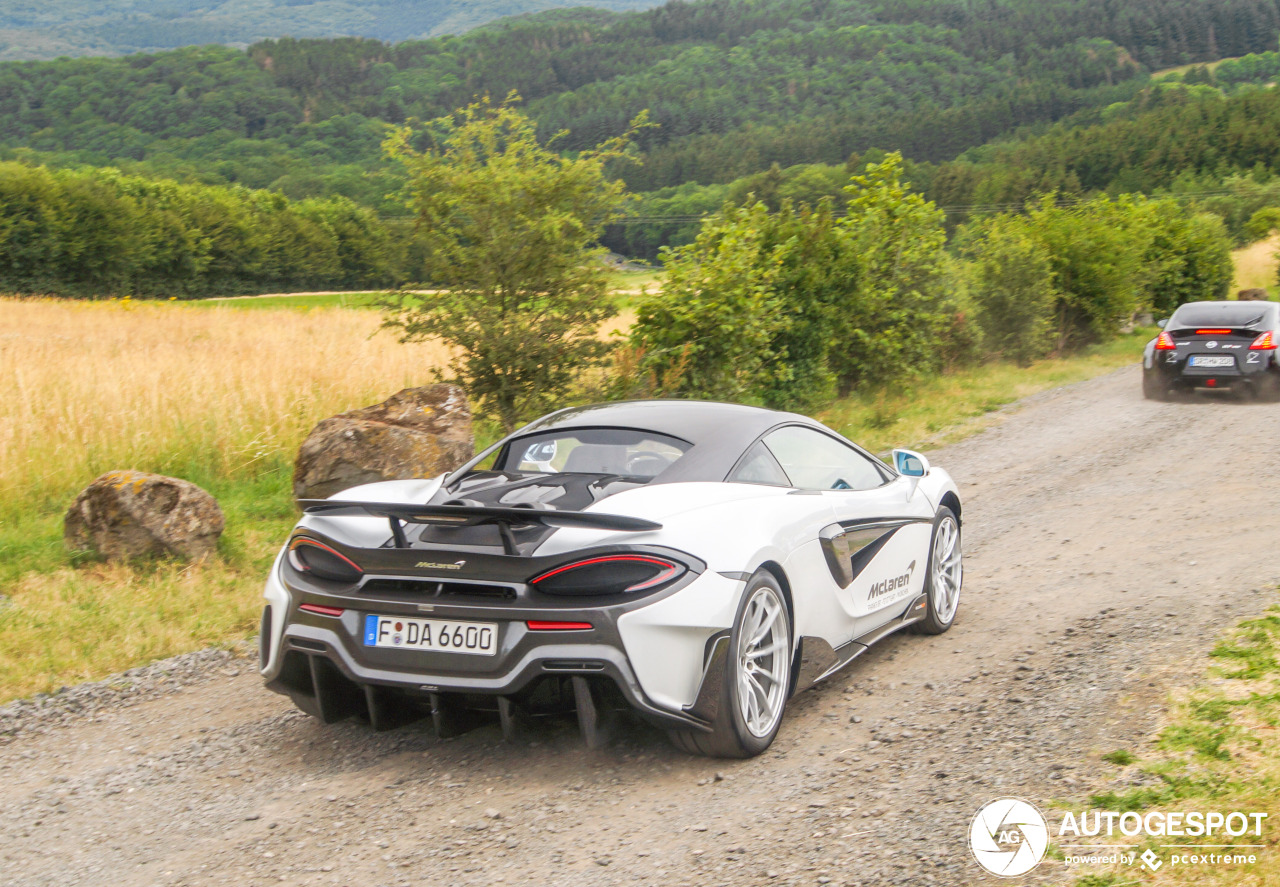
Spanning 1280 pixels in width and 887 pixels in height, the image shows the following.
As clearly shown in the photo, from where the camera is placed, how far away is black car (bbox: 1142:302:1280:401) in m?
17.0

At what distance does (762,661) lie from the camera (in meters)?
4.23

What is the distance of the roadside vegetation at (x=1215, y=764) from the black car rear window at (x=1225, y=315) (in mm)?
14821

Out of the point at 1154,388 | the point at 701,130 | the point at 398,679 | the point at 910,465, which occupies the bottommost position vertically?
the point at 1154,388

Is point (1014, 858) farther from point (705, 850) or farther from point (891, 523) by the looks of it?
point (891, 523)

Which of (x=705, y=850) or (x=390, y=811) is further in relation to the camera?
(x=390, y=811)

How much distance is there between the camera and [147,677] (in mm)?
5453

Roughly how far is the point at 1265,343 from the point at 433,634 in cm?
1744

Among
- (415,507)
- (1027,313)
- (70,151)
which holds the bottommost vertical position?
(1027,313)

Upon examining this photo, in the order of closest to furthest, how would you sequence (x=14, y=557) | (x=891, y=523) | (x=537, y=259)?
(x=891, y=523) → (x=14, y=557) → (x=537, y=259)

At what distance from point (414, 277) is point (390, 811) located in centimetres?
770

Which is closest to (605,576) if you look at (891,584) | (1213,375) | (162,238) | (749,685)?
(749,685)

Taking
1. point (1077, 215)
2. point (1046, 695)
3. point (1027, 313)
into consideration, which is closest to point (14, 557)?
point (1046, 695)

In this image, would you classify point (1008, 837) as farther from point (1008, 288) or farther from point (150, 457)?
point (1008, 288)

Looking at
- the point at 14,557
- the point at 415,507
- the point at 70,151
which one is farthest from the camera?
the point at 70,151
